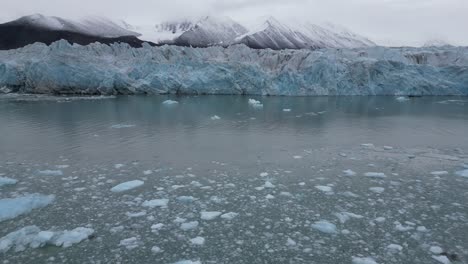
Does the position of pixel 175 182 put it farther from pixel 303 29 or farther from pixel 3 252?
pixel 303 29

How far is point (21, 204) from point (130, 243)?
1.48 metres

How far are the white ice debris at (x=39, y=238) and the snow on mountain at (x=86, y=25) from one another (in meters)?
57.1

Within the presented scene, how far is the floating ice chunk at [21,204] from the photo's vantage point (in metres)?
3.63

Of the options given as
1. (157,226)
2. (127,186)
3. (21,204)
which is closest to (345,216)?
(157,226)

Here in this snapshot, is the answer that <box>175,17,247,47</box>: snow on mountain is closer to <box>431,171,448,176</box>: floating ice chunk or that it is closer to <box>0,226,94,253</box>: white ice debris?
<box>431,171,448,176</box>: floating ice chunk

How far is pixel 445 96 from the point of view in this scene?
23.3 meters

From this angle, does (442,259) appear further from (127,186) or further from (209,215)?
(127,186)

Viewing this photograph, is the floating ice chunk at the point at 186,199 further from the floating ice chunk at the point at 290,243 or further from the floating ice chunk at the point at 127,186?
the floating ice chunk at the point at 290,243

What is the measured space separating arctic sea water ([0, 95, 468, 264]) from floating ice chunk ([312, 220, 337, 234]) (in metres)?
0.01

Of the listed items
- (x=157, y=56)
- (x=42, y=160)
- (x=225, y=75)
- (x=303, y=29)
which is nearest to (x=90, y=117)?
(x=42, y=160)

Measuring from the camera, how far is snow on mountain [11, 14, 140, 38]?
54.1 meters

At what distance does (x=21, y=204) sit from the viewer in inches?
151

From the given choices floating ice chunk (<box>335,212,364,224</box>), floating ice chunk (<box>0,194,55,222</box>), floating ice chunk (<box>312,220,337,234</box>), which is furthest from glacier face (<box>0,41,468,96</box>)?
floating ice chunk (<box>312,220,337,234</box>)

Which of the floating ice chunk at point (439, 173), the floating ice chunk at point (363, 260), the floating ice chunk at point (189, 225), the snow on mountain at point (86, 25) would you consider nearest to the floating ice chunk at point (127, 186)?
the floating ice chunk at point (189, 225)
